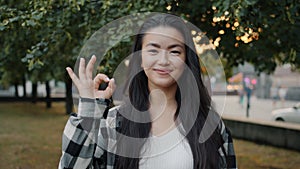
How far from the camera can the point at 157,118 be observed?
1.85 meters

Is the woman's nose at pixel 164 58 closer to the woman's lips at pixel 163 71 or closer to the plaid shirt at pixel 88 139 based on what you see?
the woman's lips at pixel 163 71

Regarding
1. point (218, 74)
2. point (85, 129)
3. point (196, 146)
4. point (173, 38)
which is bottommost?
point (196, 146)

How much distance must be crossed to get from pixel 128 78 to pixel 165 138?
325mm

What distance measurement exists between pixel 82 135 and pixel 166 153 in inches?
16.0

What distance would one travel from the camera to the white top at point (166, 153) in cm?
174

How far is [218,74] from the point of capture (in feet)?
7.05

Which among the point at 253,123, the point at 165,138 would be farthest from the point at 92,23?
the point at 253,123

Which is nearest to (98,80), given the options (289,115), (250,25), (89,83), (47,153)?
(89,83)

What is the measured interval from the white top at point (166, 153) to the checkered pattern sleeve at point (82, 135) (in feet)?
0.90

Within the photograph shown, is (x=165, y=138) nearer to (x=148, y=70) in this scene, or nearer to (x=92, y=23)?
(x=148, y=70)

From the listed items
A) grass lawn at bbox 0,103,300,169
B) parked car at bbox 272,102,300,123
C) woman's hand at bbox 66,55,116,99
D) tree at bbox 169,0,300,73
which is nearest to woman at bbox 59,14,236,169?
woman's hand at bbox 66,55,116,99

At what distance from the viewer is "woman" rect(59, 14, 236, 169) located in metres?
1.57

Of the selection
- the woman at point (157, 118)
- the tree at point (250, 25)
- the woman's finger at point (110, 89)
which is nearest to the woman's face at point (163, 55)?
the woman at point (157, 118)

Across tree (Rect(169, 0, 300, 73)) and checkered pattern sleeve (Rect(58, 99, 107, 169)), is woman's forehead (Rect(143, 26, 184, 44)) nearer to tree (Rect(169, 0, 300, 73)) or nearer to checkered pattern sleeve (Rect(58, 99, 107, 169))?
checkered pattern sleeve (Rect(58, 99, 107, 169))
